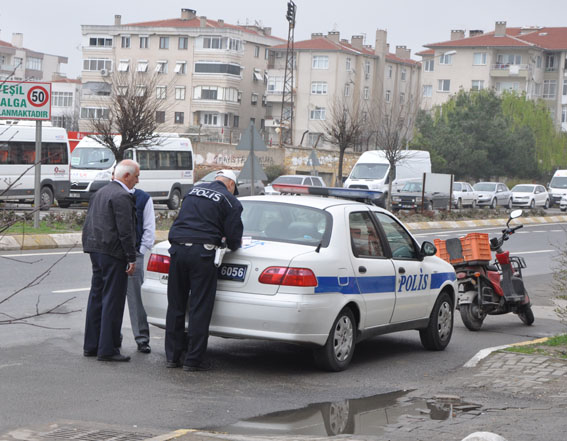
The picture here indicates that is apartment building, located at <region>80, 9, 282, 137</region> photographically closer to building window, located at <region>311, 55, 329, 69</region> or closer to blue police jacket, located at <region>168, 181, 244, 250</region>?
building window, located at <region>311, 55, 329, 69</region>

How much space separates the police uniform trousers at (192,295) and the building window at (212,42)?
92.5 metres

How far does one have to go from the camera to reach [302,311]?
8.29m

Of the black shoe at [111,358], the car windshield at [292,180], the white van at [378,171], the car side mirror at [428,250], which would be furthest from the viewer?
the car windshield at [292,180]

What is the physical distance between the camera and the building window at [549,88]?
4439 inches

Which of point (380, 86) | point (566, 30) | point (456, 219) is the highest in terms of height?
point (566, 30)

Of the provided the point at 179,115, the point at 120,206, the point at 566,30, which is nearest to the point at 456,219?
the point at 120,206

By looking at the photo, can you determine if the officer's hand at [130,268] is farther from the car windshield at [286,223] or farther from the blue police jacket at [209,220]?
the car windshield at [286,223]

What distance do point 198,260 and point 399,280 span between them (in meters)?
2.31

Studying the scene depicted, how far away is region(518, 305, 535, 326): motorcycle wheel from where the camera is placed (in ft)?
42.4

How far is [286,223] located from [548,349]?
3225 mm

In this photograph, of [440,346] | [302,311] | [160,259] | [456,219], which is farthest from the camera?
[456,219]

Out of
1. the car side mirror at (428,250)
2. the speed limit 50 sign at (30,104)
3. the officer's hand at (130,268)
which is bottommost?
the officer's hand at (130,268)

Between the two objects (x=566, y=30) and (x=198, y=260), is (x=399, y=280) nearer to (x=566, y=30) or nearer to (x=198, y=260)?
(x=198, y=260)

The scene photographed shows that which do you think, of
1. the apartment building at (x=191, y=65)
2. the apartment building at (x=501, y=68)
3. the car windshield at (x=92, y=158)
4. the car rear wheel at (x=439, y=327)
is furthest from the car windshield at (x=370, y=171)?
the apartment building at (x=501, y=68)
